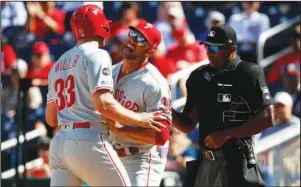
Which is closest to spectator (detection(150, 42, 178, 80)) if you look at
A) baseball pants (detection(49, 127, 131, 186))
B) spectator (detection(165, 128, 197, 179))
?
spectator (detection(165, 128, 197, 179))

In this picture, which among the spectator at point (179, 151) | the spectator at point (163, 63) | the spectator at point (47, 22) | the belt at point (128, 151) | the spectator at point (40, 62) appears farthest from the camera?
the spectator at point (47, 22)

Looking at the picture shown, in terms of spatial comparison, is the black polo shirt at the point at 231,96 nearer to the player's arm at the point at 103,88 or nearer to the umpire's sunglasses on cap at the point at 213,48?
the umpire's sunglasses on cap at the point at 213,48

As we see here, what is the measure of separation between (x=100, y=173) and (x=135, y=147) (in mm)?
1039

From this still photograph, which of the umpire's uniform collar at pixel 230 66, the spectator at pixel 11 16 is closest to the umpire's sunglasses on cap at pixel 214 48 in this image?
the umpire's uniform collar at pixel 230 66

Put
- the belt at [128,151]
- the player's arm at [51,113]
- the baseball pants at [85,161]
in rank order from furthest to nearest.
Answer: the belt at [128,151] → the player's arm at [51,113] → the baseball pants at [85,161]

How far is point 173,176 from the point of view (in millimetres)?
10156

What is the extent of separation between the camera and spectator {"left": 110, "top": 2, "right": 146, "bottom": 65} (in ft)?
34.5

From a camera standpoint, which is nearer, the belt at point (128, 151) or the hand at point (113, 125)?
the hand at point (113, 125)

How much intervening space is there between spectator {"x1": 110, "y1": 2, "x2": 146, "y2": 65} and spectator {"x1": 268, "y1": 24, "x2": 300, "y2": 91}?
6.20 feet

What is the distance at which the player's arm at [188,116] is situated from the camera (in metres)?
6.31

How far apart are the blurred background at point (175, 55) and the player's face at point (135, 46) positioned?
14.4 feet

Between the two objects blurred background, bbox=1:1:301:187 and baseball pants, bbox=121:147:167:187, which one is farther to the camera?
blurred background, bbox=1:1:301:187

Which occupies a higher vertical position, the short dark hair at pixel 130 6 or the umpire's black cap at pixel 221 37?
the short dark hair at pixel 130 6

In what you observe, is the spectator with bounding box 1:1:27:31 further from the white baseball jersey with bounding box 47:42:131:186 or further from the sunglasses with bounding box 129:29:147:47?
the white baseball jersey with bounding box 47:42:131:186
